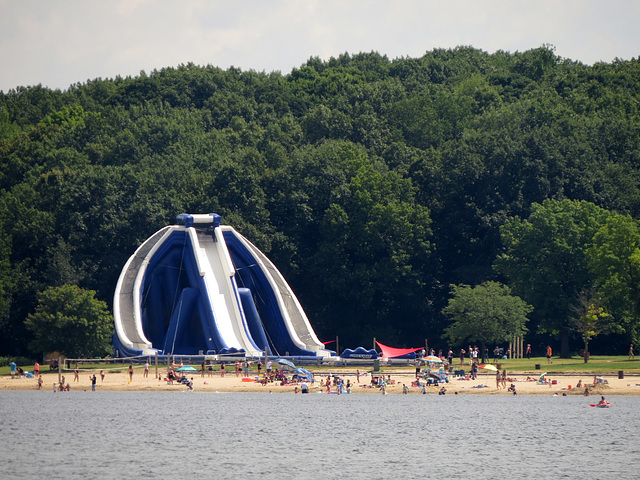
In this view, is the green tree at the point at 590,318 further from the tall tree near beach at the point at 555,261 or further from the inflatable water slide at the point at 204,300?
the inflatable water slide at the point at 204,300

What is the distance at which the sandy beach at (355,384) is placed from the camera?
64500mm

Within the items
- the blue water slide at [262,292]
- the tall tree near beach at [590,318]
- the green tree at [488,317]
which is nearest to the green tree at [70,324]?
the blue water slide at [262,292]

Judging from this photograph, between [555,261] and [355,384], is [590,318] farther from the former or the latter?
[355,384]

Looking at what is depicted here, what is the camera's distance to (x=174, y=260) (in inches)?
3300

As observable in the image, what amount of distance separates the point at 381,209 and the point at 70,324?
27057 mm

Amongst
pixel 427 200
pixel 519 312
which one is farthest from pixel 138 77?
pixel 519 312

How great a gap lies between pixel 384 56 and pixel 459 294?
7427cm

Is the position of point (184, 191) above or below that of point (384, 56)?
below

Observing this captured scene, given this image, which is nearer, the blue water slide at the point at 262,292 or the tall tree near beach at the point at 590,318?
the tall tree near beach at the point at 590,318

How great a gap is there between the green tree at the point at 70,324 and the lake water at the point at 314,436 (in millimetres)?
4206

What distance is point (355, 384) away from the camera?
7262cm

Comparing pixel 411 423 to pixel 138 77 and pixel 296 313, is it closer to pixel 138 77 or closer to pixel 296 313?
pixel 296 313

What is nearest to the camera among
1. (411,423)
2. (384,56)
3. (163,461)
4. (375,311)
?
(163,461)

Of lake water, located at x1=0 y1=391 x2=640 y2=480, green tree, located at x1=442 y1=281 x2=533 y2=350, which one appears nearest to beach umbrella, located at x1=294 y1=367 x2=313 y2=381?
lake water, located at x1=0 y1=391 x2=640 y2=480
